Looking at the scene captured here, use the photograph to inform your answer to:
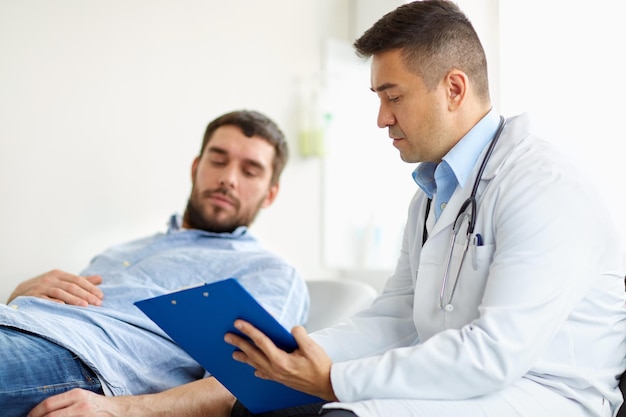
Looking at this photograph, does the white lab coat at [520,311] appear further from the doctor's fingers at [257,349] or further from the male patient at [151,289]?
the male patient at [151,289]

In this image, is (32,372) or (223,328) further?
(32,372)

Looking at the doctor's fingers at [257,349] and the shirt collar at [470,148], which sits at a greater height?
the shirt collar at [470,148]

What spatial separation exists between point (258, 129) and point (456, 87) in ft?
3.51

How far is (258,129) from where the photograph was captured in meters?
2.39

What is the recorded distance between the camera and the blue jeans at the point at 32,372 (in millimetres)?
1597

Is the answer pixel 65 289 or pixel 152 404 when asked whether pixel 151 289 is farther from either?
pixel 152 404

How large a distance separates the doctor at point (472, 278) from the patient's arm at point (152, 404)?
183mm

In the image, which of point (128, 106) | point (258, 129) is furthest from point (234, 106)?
point (258, 129)

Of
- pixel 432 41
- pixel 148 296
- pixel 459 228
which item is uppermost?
pixel 432 41

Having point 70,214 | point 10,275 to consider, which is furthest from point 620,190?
point 10,275

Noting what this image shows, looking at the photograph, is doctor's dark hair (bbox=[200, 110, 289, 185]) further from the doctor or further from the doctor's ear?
the doctor's ear

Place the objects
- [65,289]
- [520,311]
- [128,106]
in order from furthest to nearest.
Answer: [128,106], [65,289], [520,311]

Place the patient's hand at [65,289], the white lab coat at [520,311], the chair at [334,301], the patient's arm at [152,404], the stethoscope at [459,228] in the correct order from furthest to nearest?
1. the chair at [334,301]
2. the patient's hand at [65,289]
3. the patient's arm at [152,404]
4. the stethoscope at [459,228]
5. the white lab coat at [520,311]

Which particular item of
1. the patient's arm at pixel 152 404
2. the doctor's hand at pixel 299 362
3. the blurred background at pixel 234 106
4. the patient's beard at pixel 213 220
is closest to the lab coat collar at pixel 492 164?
the doctor's hand at pixel 299 362
